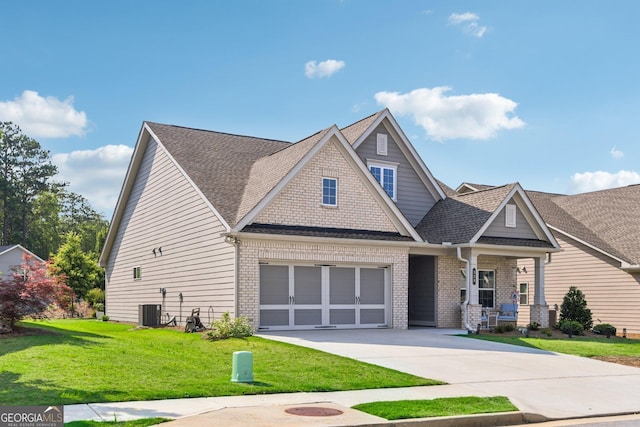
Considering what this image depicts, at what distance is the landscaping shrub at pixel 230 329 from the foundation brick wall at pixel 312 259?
0.97 meters

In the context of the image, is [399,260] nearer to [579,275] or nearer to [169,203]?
[169,203]

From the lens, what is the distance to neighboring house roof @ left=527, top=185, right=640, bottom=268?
3044 centimetres

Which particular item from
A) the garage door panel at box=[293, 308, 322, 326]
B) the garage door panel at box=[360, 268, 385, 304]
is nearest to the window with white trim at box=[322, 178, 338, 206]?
the garage door panel at box=[360, 268, 385, 304]

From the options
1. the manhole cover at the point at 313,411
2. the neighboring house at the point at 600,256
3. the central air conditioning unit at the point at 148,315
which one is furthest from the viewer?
the neighboring house at the point at 600,256

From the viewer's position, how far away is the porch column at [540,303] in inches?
1078

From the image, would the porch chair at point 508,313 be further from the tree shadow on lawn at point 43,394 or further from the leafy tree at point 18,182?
the leafy tree at point 18,182

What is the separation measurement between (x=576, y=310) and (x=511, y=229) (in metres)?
5.09

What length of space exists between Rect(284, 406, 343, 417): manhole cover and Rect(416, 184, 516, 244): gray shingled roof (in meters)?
15.6

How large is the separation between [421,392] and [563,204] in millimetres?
27220

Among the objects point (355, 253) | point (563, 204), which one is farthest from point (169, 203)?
point (563, 204)

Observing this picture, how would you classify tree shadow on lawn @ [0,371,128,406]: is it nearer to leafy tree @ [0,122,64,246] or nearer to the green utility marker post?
the green utility marker post

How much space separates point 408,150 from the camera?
28281 mm

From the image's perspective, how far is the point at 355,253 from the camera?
23.2 metres

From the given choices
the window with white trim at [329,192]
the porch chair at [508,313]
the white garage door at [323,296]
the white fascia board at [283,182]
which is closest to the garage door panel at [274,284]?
the white garage door at [323,296]
